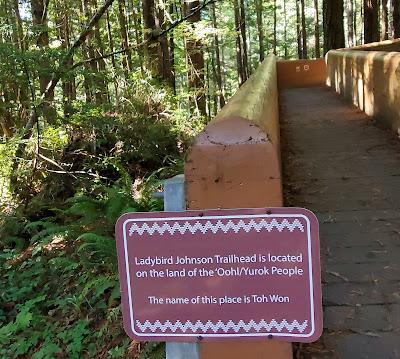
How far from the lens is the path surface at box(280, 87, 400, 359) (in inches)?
122

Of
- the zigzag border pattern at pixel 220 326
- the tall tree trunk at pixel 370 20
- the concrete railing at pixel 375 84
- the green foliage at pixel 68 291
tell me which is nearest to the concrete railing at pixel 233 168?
the zigzag border pattern at pixel 220 326

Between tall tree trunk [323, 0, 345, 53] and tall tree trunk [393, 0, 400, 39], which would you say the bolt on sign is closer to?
tall tree trunk [323, 0, 345, 53]

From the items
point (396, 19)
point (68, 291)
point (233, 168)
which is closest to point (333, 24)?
point (396, 19)

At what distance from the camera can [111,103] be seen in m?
12.5

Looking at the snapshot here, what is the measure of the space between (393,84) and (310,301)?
18.1 ft

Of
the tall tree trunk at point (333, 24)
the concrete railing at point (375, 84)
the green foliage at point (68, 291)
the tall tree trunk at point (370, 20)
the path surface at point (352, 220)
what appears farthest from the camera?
the tall tree trunk at point (370, 20)

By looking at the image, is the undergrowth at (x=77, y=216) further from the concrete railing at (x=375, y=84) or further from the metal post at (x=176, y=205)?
the concrete railing at (x=375, y=84)

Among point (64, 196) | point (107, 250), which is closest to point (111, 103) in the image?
point (64, 196)

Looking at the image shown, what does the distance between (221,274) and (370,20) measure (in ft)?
64.2

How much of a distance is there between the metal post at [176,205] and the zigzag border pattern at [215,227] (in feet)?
0.65

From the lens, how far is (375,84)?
25.9 feet

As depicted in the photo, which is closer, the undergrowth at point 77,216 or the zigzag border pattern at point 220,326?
the zigzag border pattern at point 220,326

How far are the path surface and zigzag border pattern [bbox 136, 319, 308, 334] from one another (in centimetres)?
101

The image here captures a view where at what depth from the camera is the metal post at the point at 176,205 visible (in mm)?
2307
